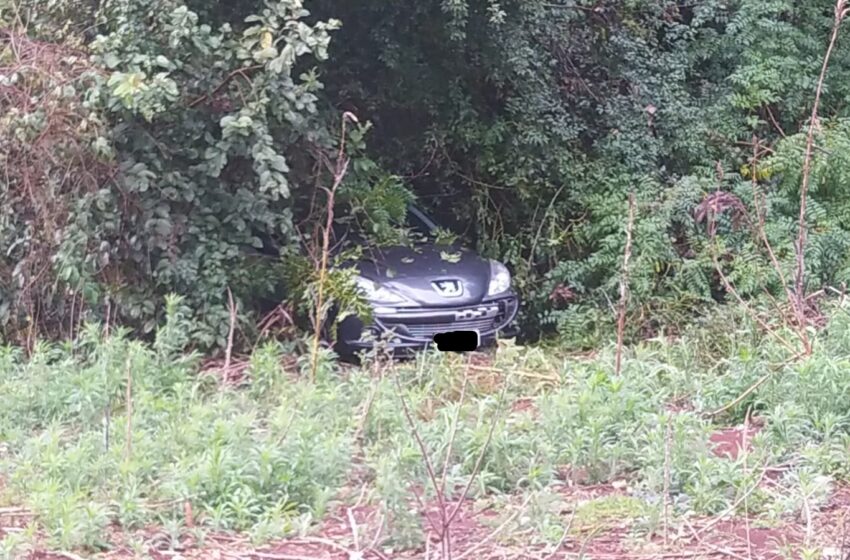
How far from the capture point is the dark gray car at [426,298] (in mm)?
6891

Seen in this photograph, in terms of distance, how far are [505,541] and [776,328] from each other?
3365 mm

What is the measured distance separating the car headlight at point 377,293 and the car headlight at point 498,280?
743 mm

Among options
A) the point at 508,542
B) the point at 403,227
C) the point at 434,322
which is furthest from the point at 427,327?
the point at 508,542

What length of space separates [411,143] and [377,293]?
2795mm

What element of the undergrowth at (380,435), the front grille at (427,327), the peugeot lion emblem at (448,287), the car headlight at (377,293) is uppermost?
the undergrowth at (380,435)

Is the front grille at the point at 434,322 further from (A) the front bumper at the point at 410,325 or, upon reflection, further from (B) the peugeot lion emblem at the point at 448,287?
(B) the peugeot lion emblem at the point at 448,287

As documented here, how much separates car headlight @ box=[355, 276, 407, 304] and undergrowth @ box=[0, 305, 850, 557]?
0.74 metres

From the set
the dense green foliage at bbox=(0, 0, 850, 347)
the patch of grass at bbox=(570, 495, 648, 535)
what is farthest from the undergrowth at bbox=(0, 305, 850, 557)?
the dense green foliage at bbox=(0, 0, 850, 347)

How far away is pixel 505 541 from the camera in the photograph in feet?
12.7

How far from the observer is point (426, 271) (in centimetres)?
730

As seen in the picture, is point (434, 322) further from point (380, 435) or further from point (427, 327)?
point (380, 435)

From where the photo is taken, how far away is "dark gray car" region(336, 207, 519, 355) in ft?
22.6

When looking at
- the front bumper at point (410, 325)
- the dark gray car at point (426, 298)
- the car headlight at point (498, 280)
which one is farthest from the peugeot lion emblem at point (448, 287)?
the car headlight at point (498, 280)

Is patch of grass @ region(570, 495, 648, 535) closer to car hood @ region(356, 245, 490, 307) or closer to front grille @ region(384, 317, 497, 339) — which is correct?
front grille @ region(384, 317, 497, 339)
